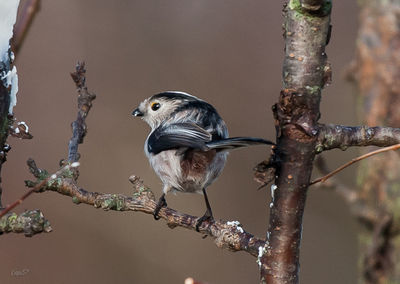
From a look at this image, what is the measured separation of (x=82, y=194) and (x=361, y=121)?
5.63ft

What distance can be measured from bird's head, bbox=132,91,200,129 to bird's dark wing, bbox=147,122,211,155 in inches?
6.8

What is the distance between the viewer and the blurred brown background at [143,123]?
3965mm

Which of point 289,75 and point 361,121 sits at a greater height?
point 361,121

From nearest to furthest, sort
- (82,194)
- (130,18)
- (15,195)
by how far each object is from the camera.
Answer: (82,194) → (15,195) → (130,18)

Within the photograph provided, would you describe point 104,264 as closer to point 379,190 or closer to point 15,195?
point 15,195

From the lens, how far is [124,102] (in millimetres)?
4285

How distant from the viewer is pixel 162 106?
113 inches

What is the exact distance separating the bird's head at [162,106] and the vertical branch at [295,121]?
161 cm

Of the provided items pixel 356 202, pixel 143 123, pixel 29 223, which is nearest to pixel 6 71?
pixel 29 223

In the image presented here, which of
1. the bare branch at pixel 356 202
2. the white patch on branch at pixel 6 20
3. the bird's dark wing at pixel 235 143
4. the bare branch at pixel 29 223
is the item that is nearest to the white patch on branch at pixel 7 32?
the white patch on branch at pixel 6 20

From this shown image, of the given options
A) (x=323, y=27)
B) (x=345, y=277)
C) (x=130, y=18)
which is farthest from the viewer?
(x=130, y=18)

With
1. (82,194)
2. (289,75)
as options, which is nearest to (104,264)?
(82,194)

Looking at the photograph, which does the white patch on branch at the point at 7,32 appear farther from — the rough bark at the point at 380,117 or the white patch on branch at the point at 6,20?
the rough bark at the point at 380,117

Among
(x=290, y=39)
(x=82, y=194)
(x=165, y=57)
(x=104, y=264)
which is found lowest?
(x=82, y=194)
